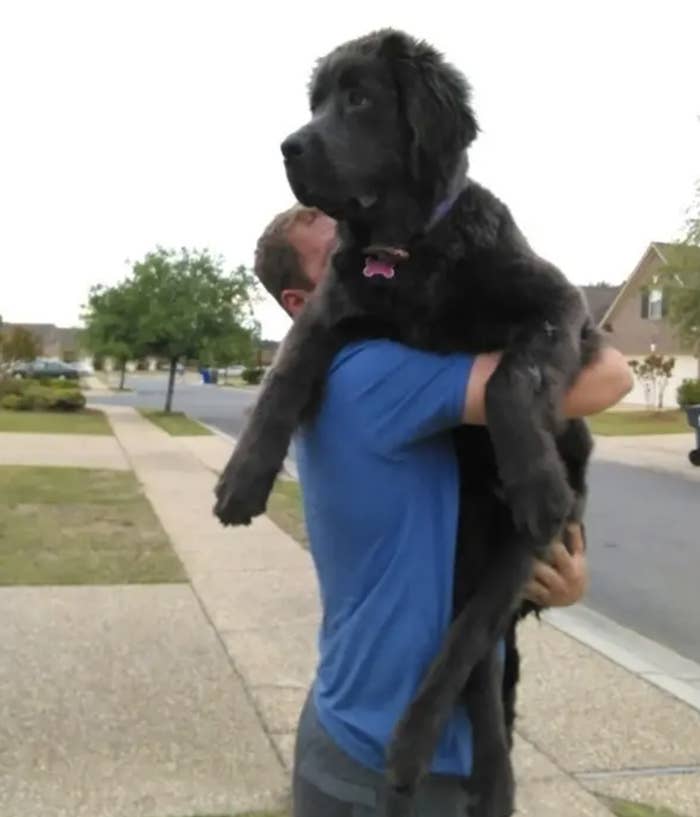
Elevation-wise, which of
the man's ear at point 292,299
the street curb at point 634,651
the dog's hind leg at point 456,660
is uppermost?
Answer: the man's ear at point 292,299

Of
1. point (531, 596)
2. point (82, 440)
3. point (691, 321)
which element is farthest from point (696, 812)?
point (691, 321)

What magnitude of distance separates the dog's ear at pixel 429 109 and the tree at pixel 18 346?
139 ft

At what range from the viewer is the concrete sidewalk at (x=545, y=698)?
4.99 metres

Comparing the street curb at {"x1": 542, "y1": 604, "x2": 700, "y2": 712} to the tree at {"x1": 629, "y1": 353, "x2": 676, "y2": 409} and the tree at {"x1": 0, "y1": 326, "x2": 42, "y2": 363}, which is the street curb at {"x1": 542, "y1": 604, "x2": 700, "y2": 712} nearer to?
the tree at {"x1": 629, "y1": 353, "x2": 676, "y2": 409}

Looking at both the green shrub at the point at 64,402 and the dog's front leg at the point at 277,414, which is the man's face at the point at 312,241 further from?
the green shrub at the point at 64,402

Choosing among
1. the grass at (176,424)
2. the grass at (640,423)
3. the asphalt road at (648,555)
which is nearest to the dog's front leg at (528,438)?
the asphalt road at (648,555)

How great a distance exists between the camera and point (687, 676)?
22.6 feet

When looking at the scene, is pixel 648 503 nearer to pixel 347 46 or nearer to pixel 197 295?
pixel 347 46

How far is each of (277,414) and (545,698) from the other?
169 inches

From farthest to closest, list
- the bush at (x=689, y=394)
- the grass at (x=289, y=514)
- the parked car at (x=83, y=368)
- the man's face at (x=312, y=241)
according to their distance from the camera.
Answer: the parked car at (x=83, y=368) < the bush at (x=689, y=394) < the grass at (x=289, y=514) < the man's face at (x=312, y=241)

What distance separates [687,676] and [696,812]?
225 cm

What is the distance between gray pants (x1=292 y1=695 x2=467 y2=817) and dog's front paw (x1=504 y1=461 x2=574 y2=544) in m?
0.49

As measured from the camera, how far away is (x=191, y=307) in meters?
33.2

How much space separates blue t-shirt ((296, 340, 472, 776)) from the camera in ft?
6.88
